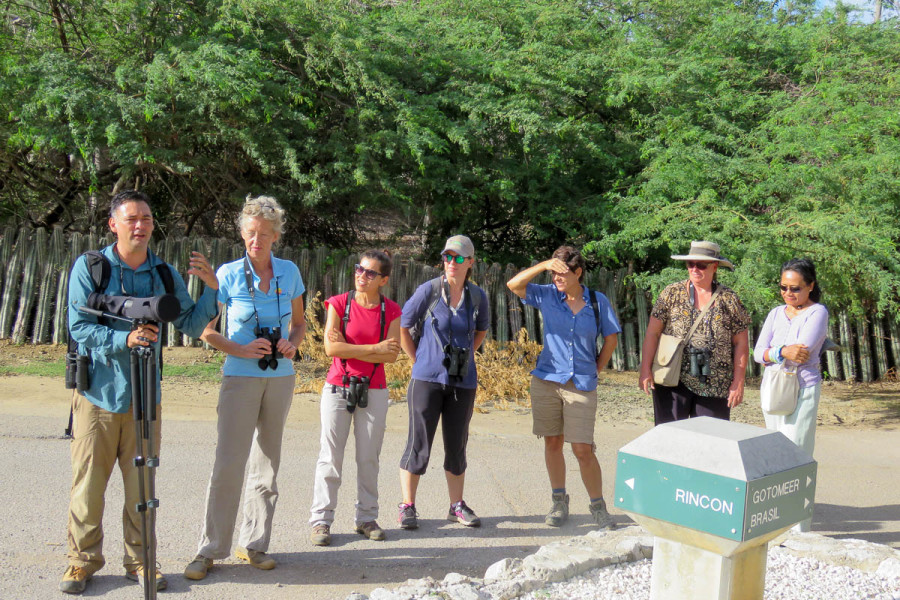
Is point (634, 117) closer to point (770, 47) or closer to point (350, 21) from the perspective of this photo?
point (770, 47)

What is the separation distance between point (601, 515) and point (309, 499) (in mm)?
1995

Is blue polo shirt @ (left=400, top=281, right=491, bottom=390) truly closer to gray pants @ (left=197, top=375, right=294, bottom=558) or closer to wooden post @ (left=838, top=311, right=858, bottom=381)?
gray pants @ (left=197, top=375, right=294, bottom=558)

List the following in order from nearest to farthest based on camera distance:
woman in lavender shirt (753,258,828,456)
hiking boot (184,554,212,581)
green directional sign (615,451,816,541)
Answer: green directional sign (615,451,816,541) < hiking boot (184,554,212,581) < woman in lavender shirt (753,258,828,456)

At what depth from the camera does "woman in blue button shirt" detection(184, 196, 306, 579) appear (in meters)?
4.46

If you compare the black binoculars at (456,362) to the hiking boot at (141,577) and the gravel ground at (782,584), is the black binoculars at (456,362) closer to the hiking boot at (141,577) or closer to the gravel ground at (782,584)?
the gravel ground at (782,584)

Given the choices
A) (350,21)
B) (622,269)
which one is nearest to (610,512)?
(622,269)

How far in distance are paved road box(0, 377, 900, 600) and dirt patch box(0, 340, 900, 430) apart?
48 cm

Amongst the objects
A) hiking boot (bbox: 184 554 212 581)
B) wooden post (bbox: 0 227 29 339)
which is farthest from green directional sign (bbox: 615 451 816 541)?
wooden post (bbox: 0 227 29 339)

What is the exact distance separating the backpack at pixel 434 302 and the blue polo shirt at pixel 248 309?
1054mm

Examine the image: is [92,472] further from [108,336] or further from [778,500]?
[778,500]

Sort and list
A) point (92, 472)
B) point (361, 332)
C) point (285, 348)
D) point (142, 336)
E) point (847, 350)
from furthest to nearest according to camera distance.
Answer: point (847, 350) < point (361, 332) < point (285, 348) < point (92, 472) < point (142, 336)

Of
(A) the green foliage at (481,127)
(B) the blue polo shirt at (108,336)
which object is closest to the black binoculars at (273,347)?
(B) the blue polo shirt at (108,336)

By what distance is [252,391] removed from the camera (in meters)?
4.53

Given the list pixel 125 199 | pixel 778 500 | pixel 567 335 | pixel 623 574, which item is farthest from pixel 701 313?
pixel 125 199
